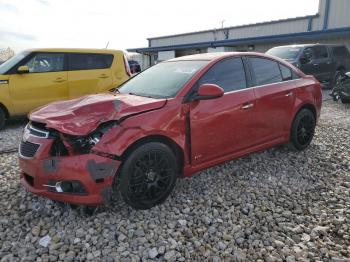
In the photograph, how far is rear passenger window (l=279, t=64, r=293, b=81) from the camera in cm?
494

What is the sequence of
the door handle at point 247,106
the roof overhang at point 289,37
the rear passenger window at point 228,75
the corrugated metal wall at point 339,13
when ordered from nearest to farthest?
the rear passenger window at point 228,75
the door handle at point 247,106
the roof overhang at point 289,37
the corrugated metal wall at point 339,13

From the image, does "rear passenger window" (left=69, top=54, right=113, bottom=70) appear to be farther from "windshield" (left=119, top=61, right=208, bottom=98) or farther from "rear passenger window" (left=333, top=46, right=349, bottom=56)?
"rear passenger window" (left=333, top=46, right=349, bottom=56)

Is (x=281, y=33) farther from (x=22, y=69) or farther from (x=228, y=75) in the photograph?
(x=228, y=75)

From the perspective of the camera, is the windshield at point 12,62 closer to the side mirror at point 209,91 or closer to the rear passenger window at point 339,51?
the side mirror at point 209,91

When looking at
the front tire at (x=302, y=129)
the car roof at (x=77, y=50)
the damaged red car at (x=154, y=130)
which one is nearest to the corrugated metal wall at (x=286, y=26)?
the car roof at (x=77, y=50)

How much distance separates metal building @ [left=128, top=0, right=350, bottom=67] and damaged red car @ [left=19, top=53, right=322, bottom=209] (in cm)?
1513

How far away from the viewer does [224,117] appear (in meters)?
3.91

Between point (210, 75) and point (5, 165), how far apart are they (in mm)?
3241

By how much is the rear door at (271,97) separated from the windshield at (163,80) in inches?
35.6

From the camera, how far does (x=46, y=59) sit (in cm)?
758

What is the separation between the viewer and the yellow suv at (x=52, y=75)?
723cm

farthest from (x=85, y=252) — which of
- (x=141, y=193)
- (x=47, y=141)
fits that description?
(x=47, y=141)

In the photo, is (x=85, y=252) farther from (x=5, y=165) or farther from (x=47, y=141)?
(x=5, y=165)

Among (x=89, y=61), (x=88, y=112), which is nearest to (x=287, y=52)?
(x=89, y=61)
